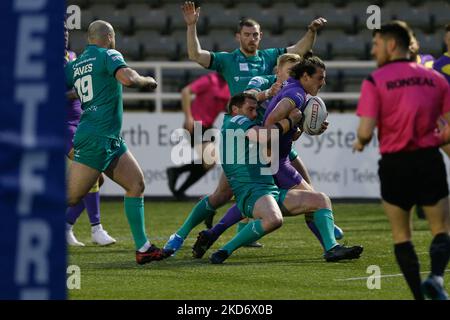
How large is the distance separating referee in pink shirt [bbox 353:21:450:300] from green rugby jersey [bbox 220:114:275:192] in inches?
107

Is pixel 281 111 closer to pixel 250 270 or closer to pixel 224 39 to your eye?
pixel 250 270

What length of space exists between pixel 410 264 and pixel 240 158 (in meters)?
3.12

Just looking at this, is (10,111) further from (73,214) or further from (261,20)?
(261,20)

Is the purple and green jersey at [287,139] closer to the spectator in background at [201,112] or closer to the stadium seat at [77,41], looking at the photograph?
the spectator in background at [201,112]

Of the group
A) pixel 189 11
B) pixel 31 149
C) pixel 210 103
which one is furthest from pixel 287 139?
pixel 210 103

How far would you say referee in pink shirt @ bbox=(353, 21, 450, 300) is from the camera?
6.54m

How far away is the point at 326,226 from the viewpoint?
31.5ft

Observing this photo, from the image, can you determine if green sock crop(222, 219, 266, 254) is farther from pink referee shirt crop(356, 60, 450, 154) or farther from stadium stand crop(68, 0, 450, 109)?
stadium stand crop(68, 0, 450, 109)

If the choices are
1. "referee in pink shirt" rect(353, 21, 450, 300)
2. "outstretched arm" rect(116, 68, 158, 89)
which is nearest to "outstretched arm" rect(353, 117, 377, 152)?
"referee in pink shirt" rect(353, 21, 450, 300)

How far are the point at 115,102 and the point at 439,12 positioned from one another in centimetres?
1308

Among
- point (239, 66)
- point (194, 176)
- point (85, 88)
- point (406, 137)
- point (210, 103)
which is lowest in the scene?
point (194, 176)

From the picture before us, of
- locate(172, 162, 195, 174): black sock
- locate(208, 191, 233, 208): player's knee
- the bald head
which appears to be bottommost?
locate(172, 162, 195, 174): black sock

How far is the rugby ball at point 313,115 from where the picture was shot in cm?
957
